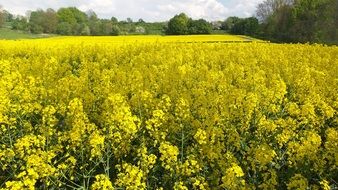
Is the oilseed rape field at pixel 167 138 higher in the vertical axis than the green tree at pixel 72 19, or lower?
higher

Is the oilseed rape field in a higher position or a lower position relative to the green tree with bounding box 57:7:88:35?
higher

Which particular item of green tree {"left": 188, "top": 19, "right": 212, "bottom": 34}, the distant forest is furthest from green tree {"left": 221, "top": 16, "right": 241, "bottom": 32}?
green tree {"left": 188, "top": 19, "right": 212, "bottom": 34}

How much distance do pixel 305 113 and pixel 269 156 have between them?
1545 millimetres

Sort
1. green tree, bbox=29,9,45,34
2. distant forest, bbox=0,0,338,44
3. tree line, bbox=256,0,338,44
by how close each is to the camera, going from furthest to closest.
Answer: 1. green tree, bbox=29,9,45,34
2. distant forest, bbox=0,0,338,44
3. tree line, bbox=256,0,338,44

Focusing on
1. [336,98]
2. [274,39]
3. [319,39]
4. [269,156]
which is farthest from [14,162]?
[274,39]

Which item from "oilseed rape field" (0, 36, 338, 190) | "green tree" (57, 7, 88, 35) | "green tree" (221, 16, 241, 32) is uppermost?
"oilseed rape field" (0, 36, 338, 190)

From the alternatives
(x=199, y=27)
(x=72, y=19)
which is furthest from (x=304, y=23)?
(x=72, y=19)

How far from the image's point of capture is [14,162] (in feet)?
18.2

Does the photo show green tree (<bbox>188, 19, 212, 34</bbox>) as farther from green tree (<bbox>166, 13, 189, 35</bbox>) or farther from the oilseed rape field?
the oilseed rape field

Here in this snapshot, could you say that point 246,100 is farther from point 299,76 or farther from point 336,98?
point 299,76

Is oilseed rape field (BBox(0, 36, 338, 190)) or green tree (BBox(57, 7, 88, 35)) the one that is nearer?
oilseed rape field (BBox(0, 36, 338, 190))

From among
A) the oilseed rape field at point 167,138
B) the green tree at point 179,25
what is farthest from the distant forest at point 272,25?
the oilseed rape field at point 167,138

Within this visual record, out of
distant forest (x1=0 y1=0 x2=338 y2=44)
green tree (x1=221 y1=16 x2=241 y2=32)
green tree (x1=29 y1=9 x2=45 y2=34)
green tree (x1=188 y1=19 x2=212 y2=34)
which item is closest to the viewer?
distant forest (x1=0 y1=0 x2=338 y2=44)

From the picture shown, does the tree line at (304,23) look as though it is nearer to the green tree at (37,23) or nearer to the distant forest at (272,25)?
the distant forest at (272,25)
